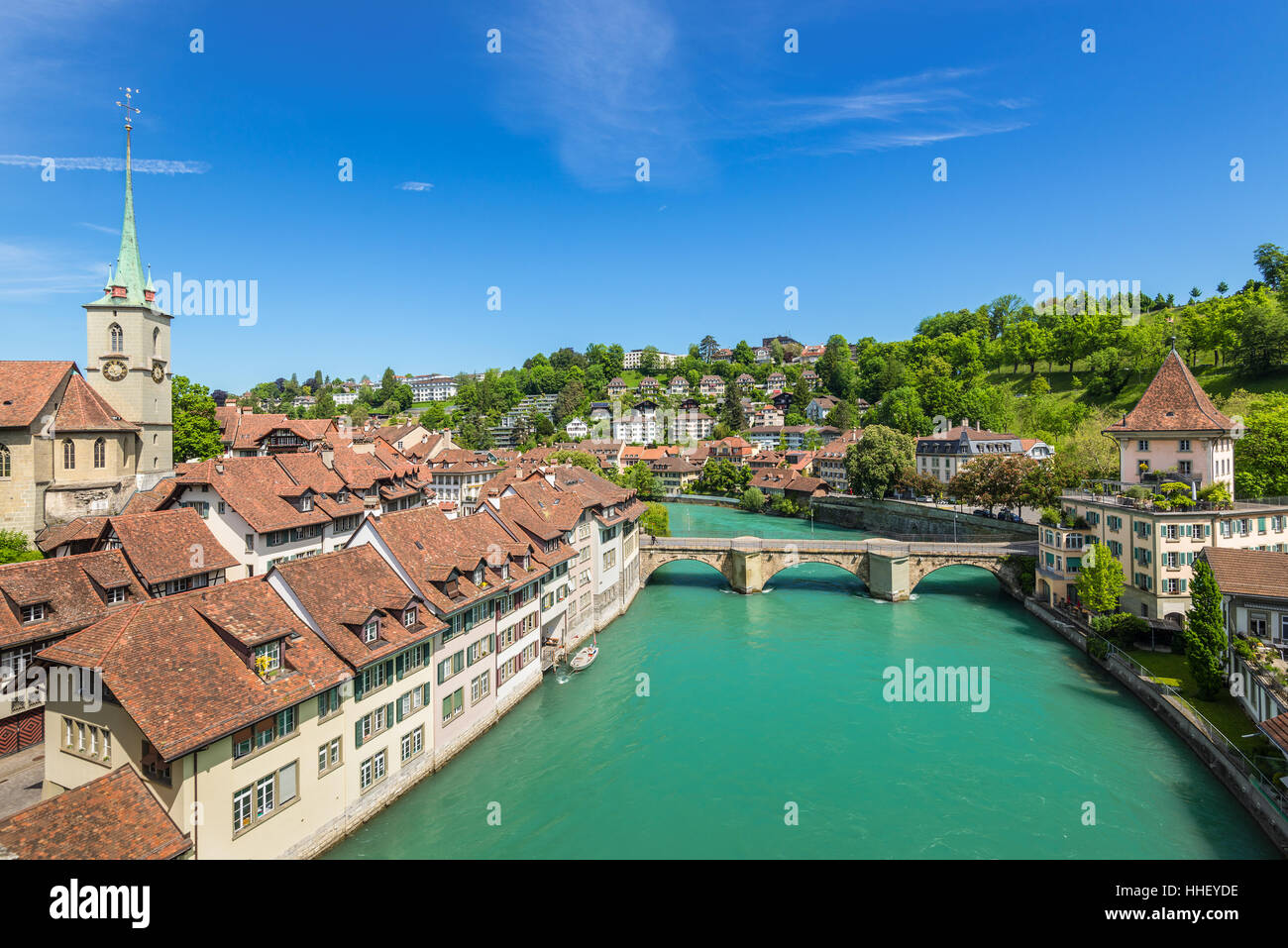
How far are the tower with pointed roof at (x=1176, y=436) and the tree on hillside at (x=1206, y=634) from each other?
17.6 metres

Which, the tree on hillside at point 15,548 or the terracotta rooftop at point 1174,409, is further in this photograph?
the terracotta rooftop at point 1174,409

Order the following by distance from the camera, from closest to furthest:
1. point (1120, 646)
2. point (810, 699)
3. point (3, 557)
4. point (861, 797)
Result: point (861, 797) < point (3, 557) < point (810, 699) < point (1120, 646)

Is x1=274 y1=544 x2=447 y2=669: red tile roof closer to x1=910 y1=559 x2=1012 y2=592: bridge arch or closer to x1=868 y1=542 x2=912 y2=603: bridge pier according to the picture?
x1=868 y1=542 x2=912 y2=603: bridge pier

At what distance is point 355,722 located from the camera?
70.2 ft

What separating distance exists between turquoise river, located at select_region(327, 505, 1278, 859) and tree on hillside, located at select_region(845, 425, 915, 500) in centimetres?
4868

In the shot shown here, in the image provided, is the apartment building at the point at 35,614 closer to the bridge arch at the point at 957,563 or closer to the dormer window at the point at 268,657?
the dormer window at the point at 268,657

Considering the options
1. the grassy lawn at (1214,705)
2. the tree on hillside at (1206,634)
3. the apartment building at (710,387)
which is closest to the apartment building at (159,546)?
the grassy lawn at (1214,705)

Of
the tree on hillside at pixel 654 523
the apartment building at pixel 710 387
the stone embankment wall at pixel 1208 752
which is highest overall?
the apartment building at pixel 710 387

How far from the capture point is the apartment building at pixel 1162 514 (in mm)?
38219

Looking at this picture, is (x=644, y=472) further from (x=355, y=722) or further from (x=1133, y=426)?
(x=355, y=722)

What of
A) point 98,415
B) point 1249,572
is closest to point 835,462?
point 1249,572

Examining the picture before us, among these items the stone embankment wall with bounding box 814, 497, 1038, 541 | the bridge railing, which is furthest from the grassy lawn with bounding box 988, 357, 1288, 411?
the bridge railing

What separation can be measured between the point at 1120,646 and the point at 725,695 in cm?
2112

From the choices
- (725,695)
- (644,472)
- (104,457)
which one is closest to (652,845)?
(725,695)
